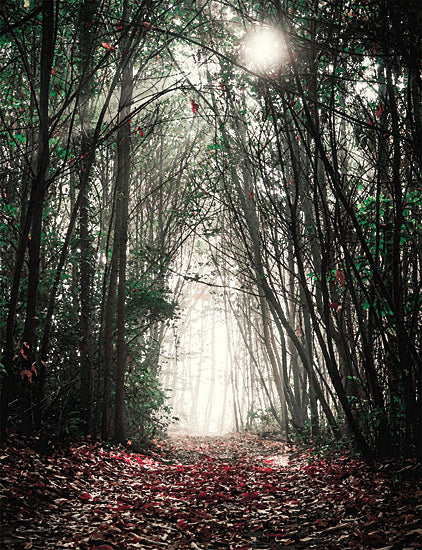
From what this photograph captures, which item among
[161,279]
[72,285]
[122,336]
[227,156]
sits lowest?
[122,336]

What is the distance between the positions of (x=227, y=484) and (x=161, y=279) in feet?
18.1

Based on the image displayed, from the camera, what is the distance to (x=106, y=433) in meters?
6.51

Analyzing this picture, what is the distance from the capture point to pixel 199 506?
144 inches

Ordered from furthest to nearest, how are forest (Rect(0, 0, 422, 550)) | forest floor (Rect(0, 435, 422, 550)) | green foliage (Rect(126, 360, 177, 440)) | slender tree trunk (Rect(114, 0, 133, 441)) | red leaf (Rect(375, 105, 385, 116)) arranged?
green foliage (Rect(126, 360, 177, 440)) → slender tree trunk (Rect(114, 0, 133, 441)) → red leaf (Rect(375, 105, 385, 116)) → forest (Rect(0, 0, 422, 550)) → forest floor (Rect(0, 435, 422, 550))

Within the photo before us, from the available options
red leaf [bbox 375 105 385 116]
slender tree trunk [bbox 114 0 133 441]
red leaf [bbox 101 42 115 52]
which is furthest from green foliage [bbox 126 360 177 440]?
red leaf [bbox 375 105 385 116]

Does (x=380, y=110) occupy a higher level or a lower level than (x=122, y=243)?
higher

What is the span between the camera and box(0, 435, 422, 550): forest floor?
2.47 meters

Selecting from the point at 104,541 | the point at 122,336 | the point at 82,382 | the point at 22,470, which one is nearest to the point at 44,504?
the point at 22,470

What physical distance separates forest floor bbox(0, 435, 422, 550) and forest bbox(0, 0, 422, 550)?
7 cm

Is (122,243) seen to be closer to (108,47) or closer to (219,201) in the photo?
(219,201)

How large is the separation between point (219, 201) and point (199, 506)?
207 inches

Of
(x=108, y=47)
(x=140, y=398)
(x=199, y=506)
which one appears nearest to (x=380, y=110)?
(x=108, y=47)

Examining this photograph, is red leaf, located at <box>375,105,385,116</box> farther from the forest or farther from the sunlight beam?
the sunlight beam

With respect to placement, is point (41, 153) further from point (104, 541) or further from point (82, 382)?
point (82, 382)
